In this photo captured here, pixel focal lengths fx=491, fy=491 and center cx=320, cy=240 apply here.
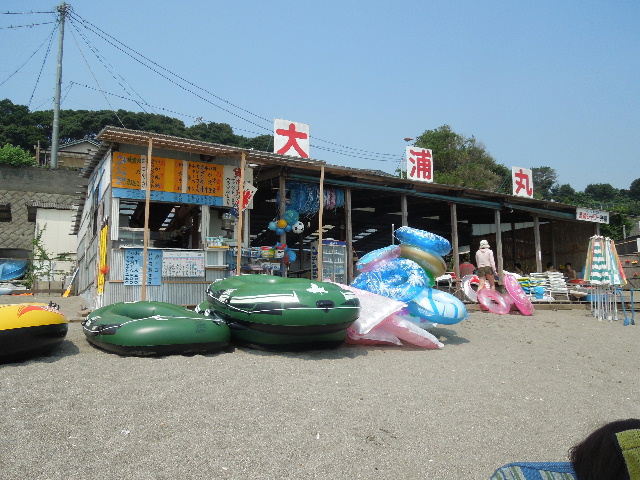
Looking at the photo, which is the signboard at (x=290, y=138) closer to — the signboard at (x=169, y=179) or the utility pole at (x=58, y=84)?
the signboard at (x=169, y=179)

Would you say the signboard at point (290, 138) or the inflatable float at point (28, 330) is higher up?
the signboard at point (290, 138)

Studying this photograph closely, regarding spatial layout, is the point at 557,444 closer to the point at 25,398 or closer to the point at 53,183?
the point at 25,398

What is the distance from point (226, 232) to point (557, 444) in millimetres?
7377

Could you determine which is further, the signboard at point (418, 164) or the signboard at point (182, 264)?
the signboard at point (418, 164)

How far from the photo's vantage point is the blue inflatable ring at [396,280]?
22.8 ft

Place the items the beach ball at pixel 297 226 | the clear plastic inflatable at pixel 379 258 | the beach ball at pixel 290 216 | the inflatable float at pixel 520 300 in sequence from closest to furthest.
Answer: the clear plastic inflatable at pixel 379 258
the inflatable float at pixel 520 300
the beach ball at pixel 290 216
the beach ball at pixel 297 226

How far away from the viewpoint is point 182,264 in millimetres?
8969

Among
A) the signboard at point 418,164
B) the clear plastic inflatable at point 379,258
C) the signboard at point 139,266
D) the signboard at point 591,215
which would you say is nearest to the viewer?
the clear plastic inflatable at point 379,258

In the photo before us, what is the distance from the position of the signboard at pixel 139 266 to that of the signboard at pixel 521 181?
37.3ft

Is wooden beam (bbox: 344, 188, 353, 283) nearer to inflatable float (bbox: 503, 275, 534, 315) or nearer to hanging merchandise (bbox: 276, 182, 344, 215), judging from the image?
hanging merchandise (bbox: 276, 182, 344, 215)

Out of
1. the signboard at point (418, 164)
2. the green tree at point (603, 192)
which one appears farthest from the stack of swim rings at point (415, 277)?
the green tree at point (603, 192)

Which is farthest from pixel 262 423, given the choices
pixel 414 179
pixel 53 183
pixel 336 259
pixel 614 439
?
pixel 53 183

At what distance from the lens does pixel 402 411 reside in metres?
4.10

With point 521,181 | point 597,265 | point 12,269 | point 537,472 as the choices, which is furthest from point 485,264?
point 12,269
